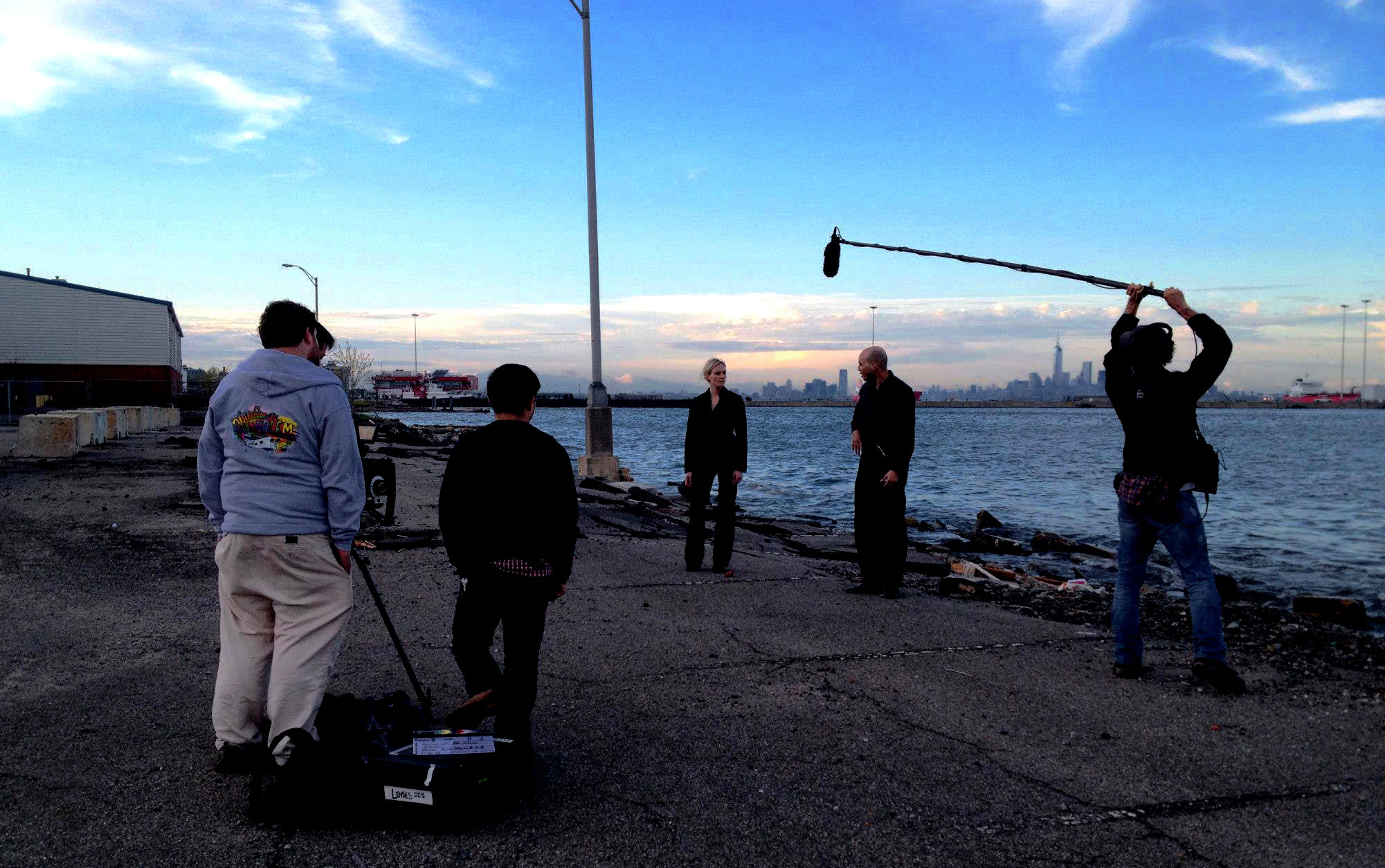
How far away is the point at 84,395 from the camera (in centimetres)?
5497

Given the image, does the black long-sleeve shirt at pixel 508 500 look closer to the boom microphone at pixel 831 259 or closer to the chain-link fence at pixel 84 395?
the boom microphone at pixel 831 259

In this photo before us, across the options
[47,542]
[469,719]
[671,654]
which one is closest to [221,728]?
[469,719]

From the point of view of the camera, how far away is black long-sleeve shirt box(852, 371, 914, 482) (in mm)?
7941

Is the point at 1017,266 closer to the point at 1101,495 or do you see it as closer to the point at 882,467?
the point at 882,467

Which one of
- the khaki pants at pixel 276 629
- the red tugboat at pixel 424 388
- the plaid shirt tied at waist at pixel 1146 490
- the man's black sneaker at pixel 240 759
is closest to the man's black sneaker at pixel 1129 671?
the plaid shirt tied at waist at pixel 1146 490

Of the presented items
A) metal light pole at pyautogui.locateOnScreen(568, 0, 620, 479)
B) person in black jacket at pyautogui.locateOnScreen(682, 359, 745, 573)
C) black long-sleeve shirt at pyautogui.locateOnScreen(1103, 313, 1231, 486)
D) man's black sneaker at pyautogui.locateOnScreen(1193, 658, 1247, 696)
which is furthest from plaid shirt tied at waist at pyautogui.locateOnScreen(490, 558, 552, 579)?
metal light pole at pyautogui.locateOnScreen(568, 0, 620, 479)

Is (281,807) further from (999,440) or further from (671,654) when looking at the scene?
(999,440)

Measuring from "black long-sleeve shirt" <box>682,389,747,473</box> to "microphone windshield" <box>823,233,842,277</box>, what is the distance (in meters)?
1.49

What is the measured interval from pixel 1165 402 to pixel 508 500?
3.89m

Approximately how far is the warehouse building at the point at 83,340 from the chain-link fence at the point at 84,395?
8 centimetres

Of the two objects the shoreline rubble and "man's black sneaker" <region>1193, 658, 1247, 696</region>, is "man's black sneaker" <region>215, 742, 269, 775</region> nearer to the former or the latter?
"man's black sneaker" <region>1193, 658, 1247, 696</region>

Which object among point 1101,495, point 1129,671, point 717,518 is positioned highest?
point 717,518

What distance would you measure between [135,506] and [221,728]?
1101 cm

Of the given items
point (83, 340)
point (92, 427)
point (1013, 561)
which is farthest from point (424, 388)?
point (1013, 561)
